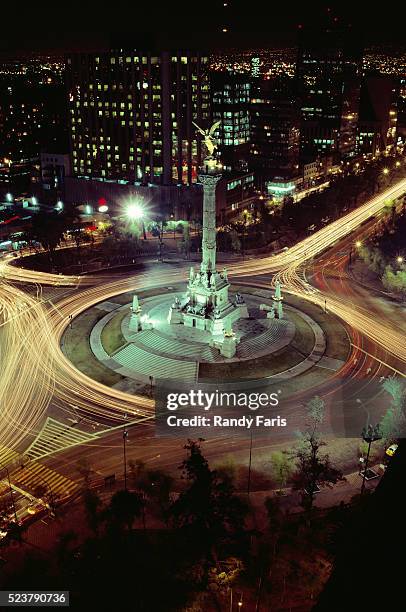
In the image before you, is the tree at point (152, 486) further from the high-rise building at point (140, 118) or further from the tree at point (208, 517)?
the high-rise building at point (140, 118)

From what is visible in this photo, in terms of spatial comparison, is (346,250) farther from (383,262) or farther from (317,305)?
(317,305)

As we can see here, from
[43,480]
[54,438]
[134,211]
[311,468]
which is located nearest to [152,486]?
[43,480]

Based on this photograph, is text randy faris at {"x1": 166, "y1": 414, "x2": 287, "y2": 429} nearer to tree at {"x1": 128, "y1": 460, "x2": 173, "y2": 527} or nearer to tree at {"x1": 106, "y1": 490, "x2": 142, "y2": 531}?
tree at {"x1": 128, "y1": 460, "x2": 173, "y2": 527}

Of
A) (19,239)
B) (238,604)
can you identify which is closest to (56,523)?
(238,604)

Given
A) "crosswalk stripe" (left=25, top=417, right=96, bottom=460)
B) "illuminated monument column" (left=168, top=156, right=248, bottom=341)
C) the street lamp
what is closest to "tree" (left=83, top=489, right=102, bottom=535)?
"crosswalk stripe" (left=25, top=417, right=96, bottom=460)

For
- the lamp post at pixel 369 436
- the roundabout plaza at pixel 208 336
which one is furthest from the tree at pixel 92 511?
the lamp post at pixel 369 436

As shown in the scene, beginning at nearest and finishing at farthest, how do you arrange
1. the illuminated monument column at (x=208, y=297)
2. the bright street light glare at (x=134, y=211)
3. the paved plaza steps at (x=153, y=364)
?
the paved plaza steps at (x=153, y=364), the illuminated monument column at (x=208, y=297), the bright street light glare at (x=134, y=211)

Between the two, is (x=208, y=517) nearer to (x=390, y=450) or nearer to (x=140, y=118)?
Answer: (x=390, y=450)
